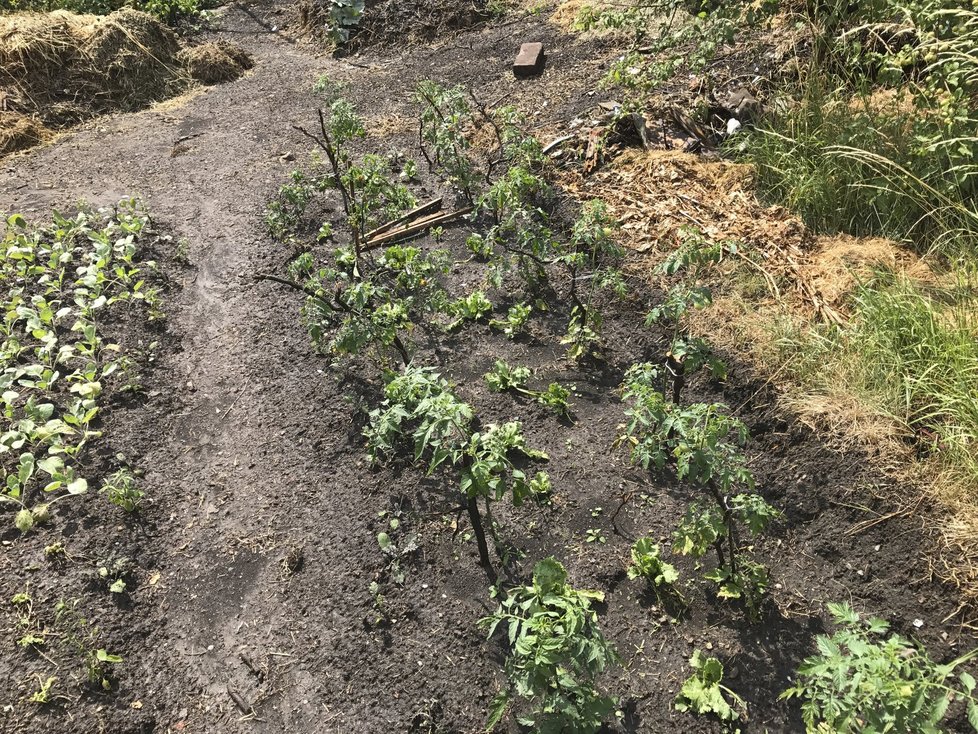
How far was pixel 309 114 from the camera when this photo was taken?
6723mm

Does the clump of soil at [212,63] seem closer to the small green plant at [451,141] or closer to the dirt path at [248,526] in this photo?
the dirt path at [248,526]

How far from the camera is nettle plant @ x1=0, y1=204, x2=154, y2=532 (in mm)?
3412

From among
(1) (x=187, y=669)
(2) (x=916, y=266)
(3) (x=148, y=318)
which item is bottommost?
(1) (x=187, y=669)

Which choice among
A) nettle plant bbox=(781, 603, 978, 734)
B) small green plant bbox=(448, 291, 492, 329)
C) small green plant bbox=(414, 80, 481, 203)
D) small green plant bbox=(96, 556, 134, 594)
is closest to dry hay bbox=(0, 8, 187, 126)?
small green plant bbox=(414, 80, 481, 203)

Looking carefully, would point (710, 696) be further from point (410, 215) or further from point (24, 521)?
point (410, 215)

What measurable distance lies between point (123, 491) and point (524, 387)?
2.03 meters

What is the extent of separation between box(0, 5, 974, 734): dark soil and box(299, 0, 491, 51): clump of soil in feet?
15.2

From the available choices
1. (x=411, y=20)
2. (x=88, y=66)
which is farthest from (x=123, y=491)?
(x=411, y=20)

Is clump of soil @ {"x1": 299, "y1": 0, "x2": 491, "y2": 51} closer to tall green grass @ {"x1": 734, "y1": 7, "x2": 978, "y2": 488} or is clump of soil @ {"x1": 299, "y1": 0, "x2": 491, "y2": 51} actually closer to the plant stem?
tall green grass @ {"x1": 734, "y1": 7, "x2": 978, "y2": 488}

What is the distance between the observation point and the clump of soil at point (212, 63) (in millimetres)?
7758

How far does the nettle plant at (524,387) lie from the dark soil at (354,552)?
0.08 meters

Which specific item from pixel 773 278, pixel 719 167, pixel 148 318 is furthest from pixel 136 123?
pixel 773 278

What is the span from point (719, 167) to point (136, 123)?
19.1 ft

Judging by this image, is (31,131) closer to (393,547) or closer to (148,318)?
(148,318)
